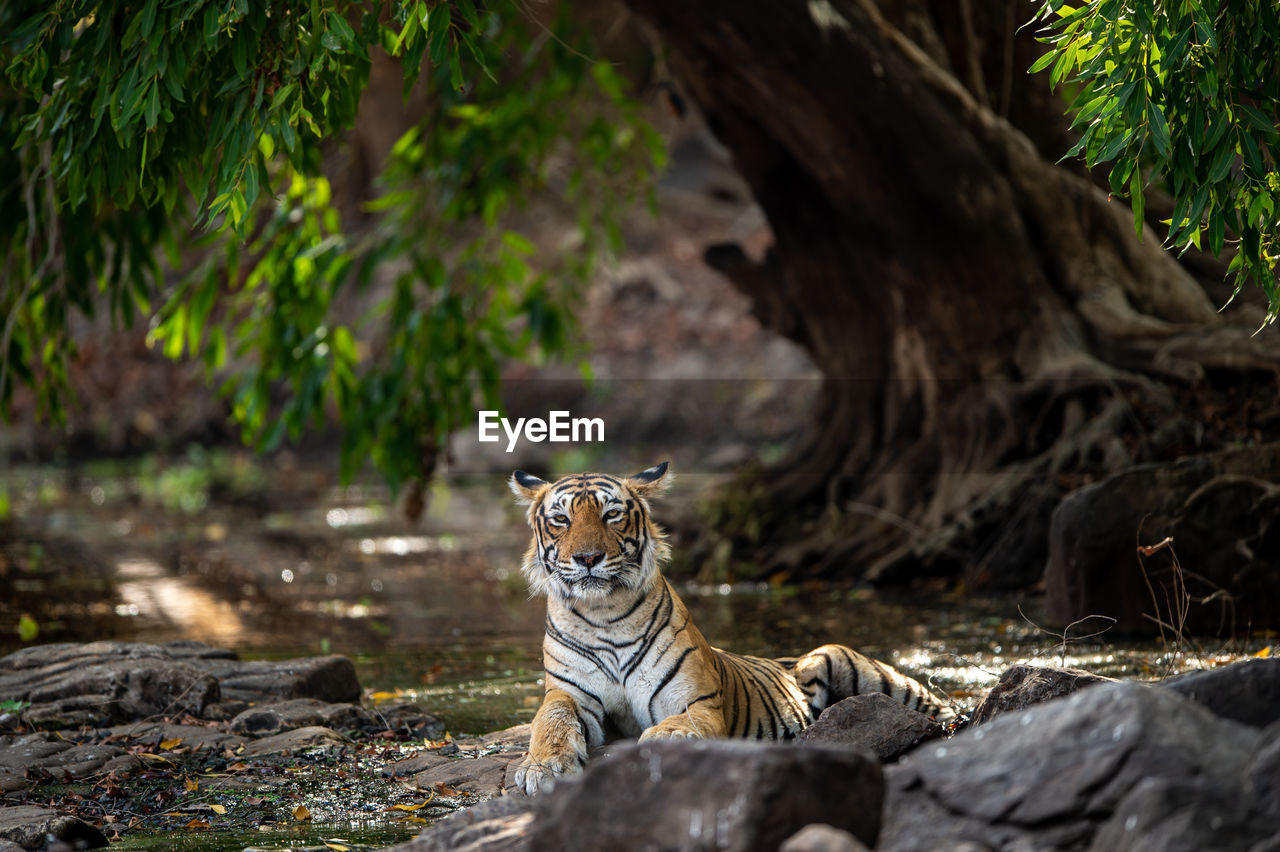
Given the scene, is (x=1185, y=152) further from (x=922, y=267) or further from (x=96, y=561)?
(x=96, y=561)

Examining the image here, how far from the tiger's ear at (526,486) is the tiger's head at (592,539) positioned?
0.12 ft

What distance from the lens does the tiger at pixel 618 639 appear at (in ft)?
15.2

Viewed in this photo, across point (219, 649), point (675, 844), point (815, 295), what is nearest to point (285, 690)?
point (219, 649)

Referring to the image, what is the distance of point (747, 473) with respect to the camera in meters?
11.4

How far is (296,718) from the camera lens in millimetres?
5875

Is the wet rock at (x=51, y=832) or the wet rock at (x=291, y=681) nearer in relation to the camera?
the wet rock at (x=51, y=832)

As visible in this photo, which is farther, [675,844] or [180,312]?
[180,312]

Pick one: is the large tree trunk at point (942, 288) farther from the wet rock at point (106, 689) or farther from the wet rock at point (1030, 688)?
the wet rock at point (106, 689)

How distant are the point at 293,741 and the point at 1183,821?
372cm

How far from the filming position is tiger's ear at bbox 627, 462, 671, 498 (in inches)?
197

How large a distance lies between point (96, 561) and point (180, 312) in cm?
396

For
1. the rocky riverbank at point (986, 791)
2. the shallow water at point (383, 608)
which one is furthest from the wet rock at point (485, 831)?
the shallow water at point (383, 608)
